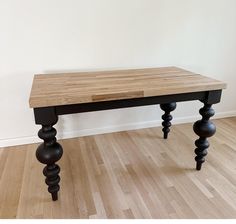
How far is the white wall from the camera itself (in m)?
1.75

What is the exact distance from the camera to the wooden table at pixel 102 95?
1.20 m

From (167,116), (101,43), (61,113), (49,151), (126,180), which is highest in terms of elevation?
(101,43)

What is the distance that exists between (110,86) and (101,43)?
2.27 feet

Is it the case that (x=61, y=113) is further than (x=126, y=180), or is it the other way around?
(x=126, y=180)

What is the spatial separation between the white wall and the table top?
28 centimetres

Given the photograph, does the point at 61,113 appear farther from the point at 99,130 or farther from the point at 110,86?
the point at 99,130

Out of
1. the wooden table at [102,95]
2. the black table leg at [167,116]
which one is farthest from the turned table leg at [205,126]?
the black table leg at [167,116]

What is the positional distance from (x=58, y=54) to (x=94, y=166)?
37.7 inches

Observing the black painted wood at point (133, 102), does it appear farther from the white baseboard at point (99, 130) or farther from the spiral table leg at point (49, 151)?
the white baseboard at point (99, 130)

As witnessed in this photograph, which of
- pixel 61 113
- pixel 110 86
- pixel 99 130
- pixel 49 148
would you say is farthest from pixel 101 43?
pixel 49 148

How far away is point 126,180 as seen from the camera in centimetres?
155

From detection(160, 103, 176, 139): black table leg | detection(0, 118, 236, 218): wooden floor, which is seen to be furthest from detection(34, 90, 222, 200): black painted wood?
detection(160, 103, 176, 139): black table leg

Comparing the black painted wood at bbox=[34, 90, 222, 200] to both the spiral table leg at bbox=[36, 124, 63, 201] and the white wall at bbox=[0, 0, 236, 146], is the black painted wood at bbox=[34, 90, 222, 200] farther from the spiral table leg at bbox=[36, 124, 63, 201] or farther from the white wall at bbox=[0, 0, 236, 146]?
the white wall at bbox=[0, 0, 236, 146]

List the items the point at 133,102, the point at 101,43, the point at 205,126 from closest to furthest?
the point at 133,102 < the point at 205,126 < the point at 101,43
